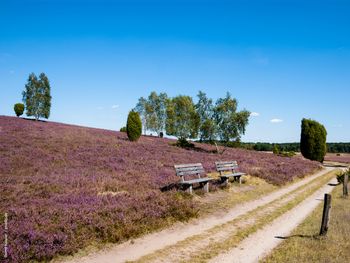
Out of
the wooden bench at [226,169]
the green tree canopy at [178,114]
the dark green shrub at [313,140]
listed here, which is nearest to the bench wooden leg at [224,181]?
the wooden bench at [226,169]

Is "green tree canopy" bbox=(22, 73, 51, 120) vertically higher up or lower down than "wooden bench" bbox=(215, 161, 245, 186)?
higher up

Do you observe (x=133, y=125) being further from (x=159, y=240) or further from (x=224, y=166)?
(x=159, y=240)

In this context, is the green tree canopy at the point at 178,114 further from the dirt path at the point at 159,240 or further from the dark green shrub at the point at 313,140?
the dirt path at the point at 159,240

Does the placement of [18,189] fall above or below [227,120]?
below

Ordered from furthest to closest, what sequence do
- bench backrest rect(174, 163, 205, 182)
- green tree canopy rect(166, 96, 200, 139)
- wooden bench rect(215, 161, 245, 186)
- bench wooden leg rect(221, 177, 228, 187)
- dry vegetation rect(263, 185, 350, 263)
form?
green tree canopy rect(166, 96, 200, 139) → wooden bench rect(215, 161, 245, 186) → bench wooden leg rect(221, 177, 228, 187) → bench backrest rect(174, 163, 205, 182) → dry vegetation rect(263, 185, 350, 263)

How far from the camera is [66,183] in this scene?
15141mm

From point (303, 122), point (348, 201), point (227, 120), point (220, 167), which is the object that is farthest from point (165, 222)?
point (303, 122)

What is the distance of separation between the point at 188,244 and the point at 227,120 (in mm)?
34300

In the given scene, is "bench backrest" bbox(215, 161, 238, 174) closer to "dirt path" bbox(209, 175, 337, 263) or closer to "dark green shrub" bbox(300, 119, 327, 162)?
"dirt path" bbox(209, 175, 337, 263)

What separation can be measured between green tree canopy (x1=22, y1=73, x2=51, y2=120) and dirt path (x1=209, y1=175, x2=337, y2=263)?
61.7 m

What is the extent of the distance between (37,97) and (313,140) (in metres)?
56.9

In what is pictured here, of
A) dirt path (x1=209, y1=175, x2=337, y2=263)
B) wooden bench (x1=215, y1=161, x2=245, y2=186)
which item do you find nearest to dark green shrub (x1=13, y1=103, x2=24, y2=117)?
wooden bench (x1=215, y1=161, x2=245, y2=186)

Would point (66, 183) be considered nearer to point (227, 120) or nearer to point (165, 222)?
point (165, 222)

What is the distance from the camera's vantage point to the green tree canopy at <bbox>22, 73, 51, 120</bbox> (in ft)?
210
